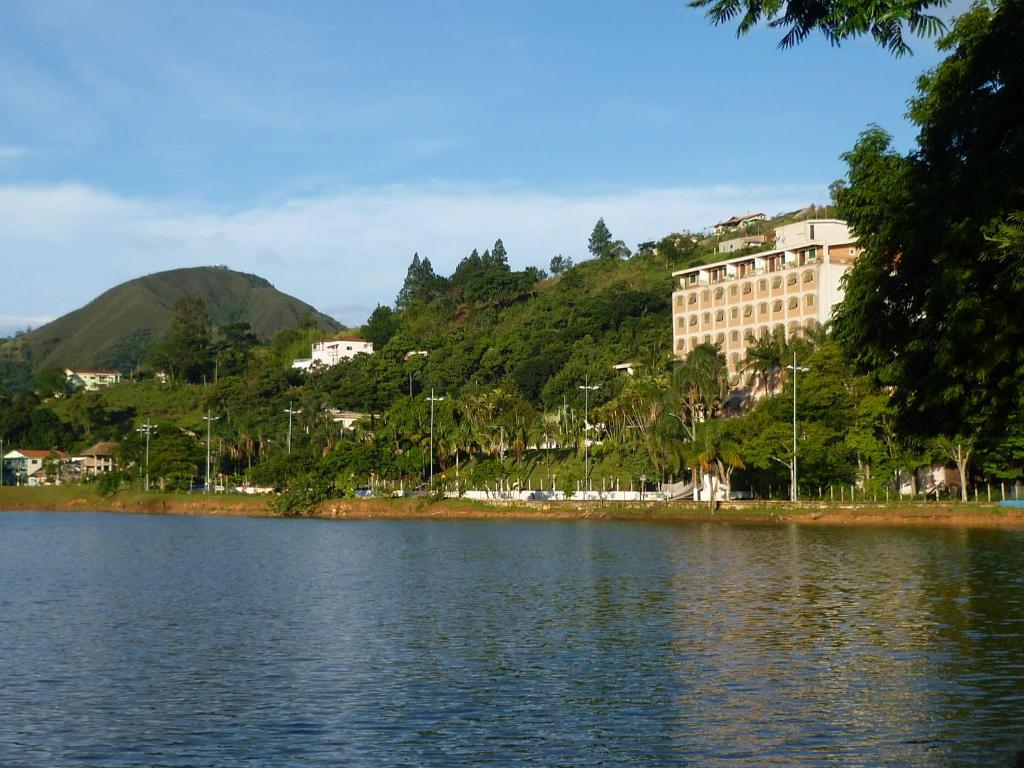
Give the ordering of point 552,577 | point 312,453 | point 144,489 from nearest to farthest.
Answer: point 552,577, point 312,453, point 144,489

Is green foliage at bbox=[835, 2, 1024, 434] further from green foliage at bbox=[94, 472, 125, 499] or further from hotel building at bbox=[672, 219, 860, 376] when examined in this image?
green foliage at bbox=[94, 472, 125, 499]

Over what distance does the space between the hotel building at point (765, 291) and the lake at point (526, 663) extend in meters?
83.8

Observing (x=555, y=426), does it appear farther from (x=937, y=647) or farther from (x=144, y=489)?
(x=937, y=647)

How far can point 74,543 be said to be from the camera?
88.2 m

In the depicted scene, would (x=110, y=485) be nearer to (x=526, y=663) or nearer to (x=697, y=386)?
(x=697, y=386)

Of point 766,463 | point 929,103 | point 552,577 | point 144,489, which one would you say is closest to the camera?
point 929,103

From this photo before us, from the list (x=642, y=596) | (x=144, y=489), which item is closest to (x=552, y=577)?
(x=642, y=596)

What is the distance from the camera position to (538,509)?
117 m

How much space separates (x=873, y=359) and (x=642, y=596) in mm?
20268

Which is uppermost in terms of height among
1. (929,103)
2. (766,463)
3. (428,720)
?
(929,103)

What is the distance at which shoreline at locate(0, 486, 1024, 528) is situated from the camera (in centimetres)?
8762

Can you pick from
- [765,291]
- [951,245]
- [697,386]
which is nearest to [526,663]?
[951,245]

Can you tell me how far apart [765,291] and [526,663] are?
125 metres

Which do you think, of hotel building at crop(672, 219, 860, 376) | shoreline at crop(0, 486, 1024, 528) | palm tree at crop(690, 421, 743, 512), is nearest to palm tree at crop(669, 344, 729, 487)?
palm tree at crop(690, 421, 743, 512)
